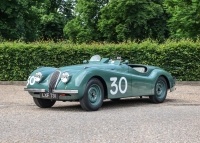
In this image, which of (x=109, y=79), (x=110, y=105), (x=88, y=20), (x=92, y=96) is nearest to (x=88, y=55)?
(x=110, y=105)

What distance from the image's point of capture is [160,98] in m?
12.4

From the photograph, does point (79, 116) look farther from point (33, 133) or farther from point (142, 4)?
point (142, 4)

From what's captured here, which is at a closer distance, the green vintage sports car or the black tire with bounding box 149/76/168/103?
the green vintage sports car

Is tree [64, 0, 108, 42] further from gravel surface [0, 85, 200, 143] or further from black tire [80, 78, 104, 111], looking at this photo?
gravel surface [0, 85, 200, 143]

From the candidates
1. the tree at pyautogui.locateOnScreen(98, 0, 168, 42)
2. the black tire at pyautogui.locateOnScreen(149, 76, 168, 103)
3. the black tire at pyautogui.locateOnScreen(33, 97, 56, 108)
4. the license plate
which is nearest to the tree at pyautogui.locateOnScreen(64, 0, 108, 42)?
the tree at pyautogui.locateOnScreen(98, 0, 168, 42)

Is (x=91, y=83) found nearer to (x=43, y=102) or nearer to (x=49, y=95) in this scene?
(x=49, y=95)

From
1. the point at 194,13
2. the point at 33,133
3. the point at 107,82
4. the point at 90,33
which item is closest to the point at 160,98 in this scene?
the point at 107,82

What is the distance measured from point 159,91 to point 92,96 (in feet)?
9.89

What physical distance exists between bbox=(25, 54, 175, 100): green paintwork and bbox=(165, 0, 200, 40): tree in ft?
56.8

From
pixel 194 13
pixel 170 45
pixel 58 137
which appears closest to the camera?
pixel 58 137

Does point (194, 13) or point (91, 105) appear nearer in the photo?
point (91, 105)

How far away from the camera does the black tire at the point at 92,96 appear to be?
9.93m

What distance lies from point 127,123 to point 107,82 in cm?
267

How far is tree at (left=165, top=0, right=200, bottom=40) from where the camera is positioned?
95.2 feet
